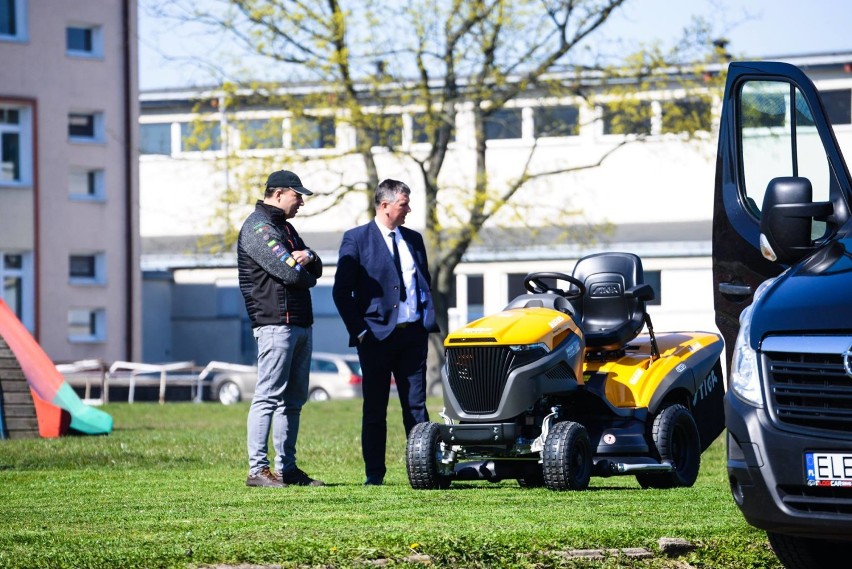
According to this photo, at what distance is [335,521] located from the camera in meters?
7.73

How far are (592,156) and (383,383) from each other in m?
39.1

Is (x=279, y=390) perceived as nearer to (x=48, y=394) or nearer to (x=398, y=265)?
(x=398, y=265)

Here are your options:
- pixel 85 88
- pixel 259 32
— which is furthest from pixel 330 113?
pixel 85 88

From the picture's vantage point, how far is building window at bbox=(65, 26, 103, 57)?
4234cm

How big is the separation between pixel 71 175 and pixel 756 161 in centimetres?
3580

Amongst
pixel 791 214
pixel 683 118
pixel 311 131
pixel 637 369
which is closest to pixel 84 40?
pixel 311 131

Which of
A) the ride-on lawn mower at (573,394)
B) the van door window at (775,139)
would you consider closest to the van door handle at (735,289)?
the van door window at (775,139)

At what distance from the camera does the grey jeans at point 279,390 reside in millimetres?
9875

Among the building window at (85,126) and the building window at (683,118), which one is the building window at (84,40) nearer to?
the building window at (85,126)

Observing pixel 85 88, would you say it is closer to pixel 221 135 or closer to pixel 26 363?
pixel 221 135

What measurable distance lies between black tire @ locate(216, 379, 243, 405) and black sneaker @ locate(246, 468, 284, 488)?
103 ft

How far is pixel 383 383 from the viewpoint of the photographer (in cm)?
1041

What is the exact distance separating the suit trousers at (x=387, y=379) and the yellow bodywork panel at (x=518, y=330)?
26.3 inches

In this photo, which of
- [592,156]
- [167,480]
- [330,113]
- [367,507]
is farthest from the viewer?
[592,156]
